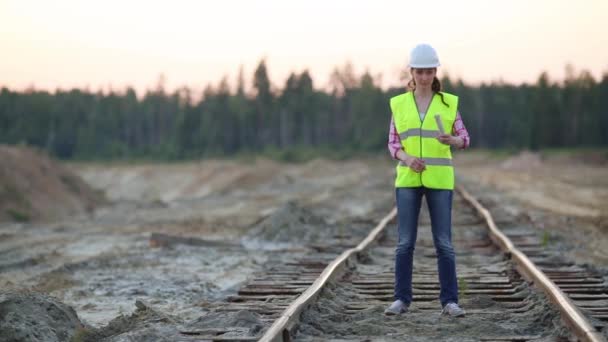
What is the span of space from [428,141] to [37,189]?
72.2ft

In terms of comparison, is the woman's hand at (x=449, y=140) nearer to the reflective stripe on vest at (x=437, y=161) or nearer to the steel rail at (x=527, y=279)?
the reflective stripe on vest at (x=437, y=161)

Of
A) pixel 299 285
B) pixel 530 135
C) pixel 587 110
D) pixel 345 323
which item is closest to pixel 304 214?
pixel 299 285

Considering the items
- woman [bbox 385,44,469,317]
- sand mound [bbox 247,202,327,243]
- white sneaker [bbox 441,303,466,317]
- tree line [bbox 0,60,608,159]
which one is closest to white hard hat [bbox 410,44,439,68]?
woman [bbox 385,44,469,317]

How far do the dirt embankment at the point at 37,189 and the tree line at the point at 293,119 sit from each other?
204ft

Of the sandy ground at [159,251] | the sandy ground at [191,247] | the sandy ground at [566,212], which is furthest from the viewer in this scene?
the sandy ground at [566,212]

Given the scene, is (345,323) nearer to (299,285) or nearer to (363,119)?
(299,285)

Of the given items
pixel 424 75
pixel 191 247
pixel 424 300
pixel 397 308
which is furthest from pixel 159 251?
pixel 424 75

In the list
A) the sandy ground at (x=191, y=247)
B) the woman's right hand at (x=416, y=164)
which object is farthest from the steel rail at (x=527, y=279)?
the woman's right hand at (x=416, y=164)

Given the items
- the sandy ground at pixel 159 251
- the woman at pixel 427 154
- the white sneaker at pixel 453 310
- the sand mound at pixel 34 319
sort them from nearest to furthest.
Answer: the sand mound at pixel 34 319
the white sneaker at pixel 453 310
the woman at pixel 427 154
the sandy ground at pixel 159 251

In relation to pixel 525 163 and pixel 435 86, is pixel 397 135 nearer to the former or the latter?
pixel 435 86

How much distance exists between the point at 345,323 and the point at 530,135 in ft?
310

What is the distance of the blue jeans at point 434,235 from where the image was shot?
6.43 metres

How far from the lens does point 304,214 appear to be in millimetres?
15594

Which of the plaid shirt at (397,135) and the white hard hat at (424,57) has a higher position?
the white hard hat at (424,57)
